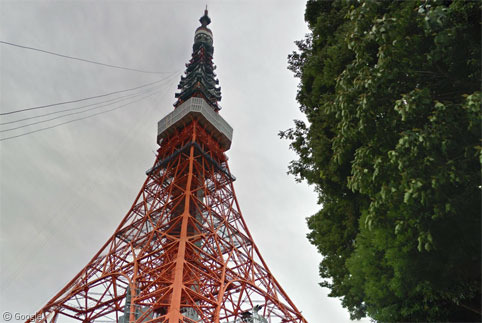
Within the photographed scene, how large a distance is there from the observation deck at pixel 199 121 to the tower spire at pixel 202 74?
2573 mm

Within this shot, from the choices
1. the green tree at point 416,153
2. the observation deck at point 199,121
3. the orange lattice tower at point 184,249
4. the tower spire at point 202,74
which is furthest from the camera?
the tower spire at point 202,74

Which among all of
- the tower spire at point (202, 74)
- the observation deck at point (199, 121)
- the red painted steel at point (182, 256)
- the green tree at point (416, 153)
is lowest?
the green tree at point (416, 153)

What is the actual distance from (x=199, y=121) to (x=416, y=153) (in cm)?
1921

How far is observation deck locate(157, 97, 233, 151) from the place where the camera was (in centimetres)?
2272

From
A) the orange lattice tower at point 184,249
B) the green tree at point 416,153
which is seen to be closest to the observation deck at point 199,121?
the orange lattice tower at point 184,249

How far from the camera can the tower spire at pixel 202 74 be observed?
2603 cm

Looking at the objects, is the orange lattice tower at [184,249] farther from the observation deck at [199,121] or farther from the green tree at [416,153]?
the green tree at [416,153]

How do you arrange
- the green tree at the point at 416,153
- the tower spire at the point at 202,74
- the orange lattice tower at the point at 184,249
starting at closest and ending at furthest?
the green tree at the point at 416,153
the orange lattice tower at the point at 184,249
the tower spire at the point at 202,74

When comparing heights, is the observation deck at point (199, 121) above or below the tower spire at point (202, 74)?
below

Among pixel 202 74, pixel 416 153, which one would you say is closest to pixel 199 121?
pixel 202 74

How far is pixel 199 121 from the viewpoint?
23.0 meters

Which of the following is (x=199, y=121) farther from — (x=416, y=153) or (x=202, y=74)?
(x=416, y=153)

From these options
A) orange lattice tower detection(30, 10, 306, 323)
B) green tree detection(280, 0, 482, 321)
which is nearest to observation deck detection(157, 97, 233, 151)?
orange lattice tower detection(30, 10, 306, 323)

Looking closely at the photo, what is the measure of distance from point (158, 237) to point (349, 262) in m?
12.5
